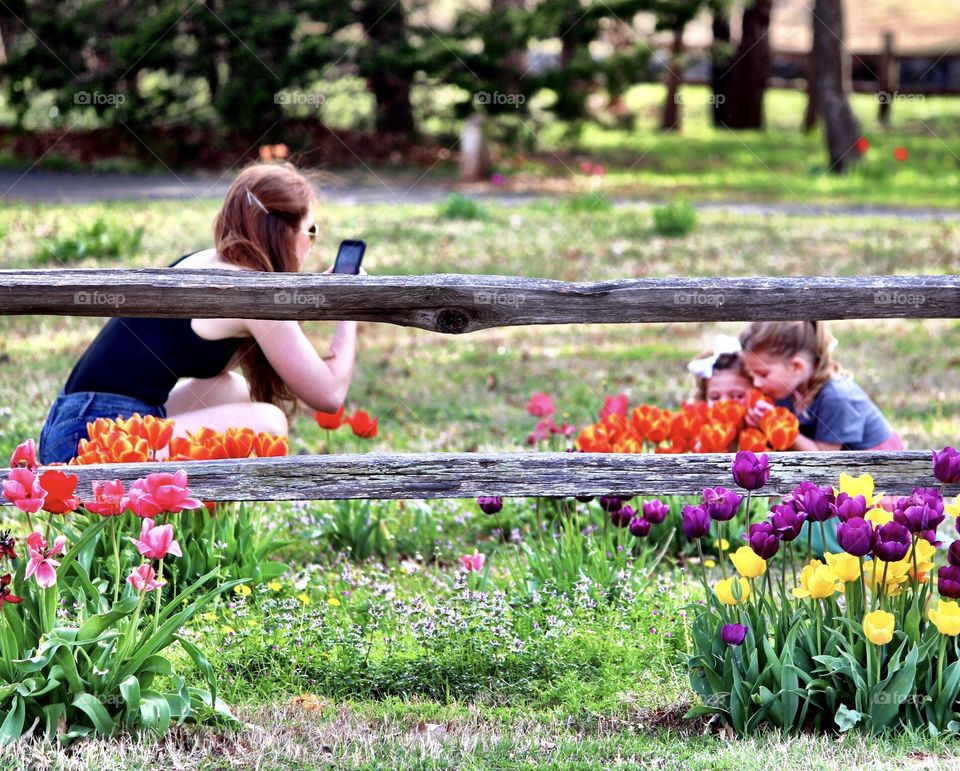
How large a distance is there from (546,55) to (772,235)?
7505 millimetres

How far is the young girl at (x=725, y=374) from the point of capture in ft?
14.5

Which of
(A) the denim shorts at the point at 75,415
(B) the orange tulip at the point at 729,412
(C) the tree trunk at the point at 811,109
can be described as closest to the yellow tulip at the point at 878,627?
(B) the orange tulip at the point at 729,412

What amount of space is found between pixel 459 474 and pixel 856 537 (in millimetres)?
1013

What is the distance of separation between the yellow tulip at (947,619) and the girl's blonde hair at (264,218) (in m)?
2.16

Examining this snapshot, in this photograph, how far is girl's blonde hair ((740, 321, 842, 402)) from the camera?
424cm

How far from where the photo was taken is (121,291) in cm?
297

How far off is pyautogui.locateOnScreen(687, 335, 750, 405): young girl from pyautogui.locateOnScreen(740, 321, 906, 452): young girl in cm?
9

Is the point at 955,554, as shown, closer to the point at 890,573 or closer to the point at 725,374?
the point at 890,573

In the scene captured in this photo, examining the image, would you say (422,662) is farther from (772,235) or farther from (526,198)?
(526,198)

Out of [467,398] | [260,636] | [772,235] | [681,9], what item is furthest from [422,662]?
[681,9]

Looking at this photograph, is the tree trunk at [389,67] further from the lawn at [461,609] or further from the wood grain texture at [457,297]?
the wood grain texture at [457,297]

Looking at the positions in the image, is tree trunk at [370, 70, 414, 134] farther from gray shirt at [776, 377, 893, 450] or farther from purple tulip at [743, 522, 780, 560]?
purple tulip at [743, 522, 780, 560]

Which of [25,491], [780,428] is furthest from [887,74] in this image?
[25,491]

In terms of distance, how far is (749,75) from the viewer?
17.1 metres
